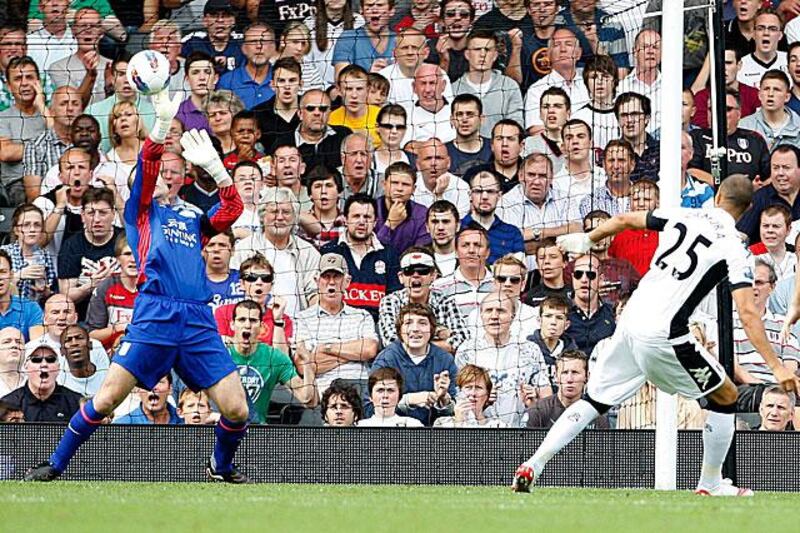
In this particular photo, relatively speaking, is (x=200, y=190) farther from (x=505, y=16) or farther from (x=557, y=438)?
(x=557, y=438)

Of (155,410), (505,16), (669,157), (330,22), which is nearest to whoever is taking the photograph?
(669,157)

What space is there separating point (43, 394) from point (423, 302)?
3.43 m

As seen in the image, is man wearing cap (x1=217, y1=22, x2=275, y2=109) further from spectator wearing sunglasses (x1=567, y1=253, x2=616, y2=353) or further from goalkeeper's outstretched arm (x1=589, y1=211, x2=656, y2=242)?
goalkeeper's outstretched arm (x1=589, y1=211, x2=656, y2=242)

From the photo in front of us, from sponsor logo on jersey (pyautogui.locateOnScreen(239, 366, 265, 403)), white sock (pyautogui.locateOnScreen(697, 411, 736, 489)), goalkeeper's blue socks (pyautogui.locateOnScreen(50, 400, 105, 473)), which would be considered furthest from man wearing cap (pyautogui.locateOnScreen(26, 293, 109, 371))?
white sock (pyautogui.locateOnScreen(697, 411, 736, 489))

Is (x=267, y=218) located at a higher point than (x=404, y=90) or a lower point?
lower

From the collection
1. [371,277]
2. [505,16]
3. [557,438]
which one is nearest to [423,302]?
[371,277]

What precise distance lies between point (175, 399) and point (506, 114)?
4114 mm

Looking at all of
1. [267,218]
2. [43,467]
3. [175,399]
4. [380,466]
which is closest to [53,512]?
[43,467]

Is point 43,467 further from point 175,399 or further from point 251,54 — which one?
point 251,54

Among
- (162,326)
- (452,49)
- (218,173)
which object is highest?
(452,49)

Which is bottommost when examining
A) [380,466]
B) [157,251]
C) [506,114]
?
[380,466]

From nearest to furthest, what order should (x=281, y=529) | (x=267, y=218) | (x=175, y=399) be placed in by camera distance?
(x=281, y=529) < (x=175, y=399) < (x=267, y=218)

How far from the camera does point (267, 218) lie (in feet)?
43.2

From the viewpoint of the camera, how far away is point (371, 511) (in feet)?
21.2
